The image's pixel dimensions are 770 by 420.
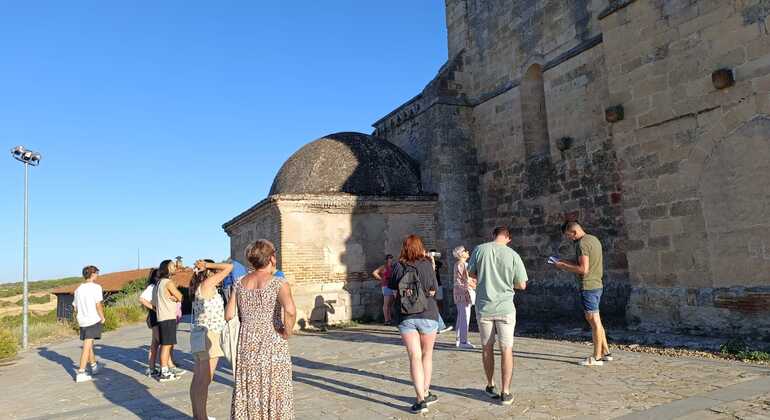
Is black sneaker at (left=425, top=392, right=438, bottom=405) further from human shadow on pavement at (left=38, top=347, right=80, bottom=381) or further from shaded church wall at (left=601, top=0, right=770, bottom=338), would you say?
human shadow on pavement at (left=38, top=347, right=80, bottom=381)

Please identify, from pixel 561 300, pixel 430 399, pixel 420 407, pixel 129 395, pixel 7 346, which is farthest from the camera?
pixel 7 346

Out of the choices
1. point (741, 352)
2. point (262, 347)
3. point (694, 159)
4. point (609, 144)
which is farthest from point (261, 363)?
point (609, 144)

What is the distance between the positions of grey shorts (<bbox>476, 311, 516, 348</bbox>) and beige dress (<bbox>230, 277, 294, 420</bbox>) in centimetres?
208

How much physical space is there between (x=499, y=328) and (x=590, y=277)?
1.90 metres

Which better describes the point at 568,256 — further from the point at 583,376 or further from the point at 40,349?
the point at 40,349

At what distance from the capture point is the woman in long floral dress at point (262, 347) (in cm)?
379

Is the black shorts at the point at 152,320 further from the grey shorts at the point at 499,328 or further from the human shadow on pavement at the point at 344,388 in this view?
the grey shorts at the point at 499,328

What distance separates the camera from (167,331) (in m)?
7.20

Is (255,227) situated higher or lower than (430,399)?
higher

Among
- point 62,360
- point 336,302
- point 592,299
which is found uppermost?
point 592,299

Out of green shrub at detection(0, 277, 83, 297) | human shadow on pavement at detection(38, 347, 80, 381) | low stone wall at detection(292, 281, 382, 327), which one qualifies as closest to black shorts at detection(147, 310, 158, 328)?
human shadow on pavement at detection(38, 347, 80, 381)

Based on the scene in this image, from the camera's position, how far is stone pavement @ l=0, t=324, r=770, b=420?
4.46m

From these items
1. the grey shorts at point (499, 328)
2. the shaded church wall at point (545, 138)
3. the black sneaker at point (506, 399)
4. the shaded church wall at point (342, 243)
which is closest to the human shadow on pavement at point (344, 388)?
the black sneaker at point (506, 399)

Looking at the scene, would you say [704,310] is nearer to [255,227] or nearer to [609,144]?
[609,144]
